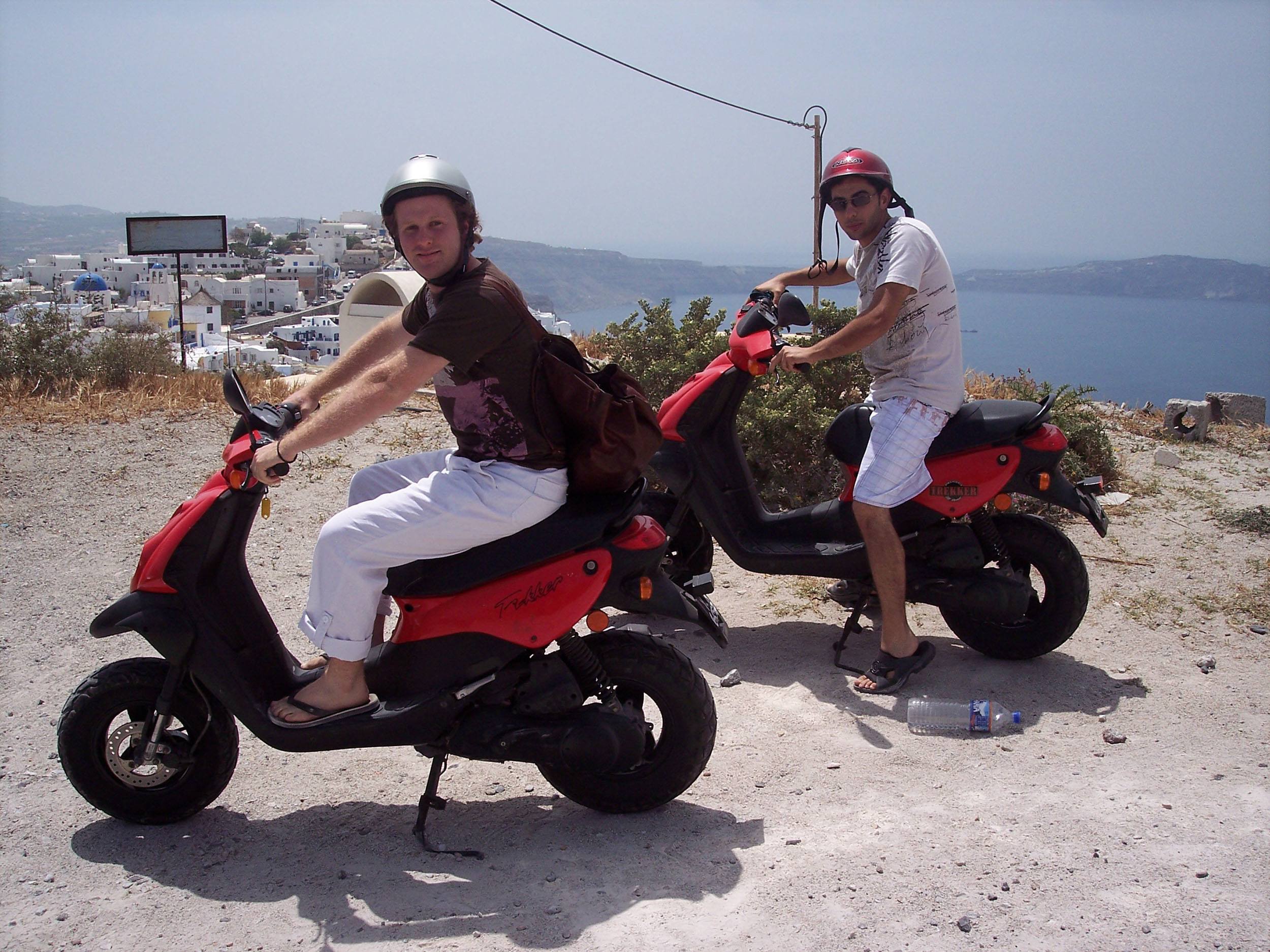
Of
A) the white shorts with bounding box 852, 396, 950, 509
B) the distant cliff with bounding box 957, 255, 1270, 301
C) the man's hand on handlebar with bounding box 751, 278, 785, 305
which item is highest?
the distant cliff with bounding box 957, 255, 1270, 301

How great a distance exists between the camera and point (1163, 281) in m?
32.2

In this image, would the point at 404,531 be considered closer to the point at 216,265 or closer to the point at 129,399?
the point at 129,399

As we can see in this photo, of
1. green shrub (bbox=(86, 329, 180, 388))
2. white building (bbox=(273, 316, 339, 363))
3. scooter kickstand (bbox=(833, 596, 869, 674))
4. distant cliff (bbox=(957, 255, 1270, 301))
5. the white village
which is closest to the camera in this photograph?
scooter kickstand (bbox=(833, 596, 869, 674))

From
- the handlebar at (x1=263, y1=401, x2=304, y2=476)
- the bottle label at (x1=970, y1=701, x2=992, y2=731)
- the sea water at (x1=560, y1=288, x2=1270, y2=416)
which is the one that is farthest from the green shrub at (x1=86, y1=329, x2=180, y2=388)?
the bottle label at (x1=970, y1=701, x2=992, y2=731)

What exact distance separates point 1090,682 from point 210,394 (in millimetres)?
6732

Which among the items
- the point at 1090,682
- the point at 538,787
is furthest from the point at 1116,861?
the point at 538,787

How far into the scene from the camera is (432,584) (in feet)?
9.73

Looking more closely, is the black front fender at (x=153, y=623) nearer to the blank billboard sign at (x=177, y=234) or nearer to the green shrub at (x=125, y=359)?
the green shrub at (x=125, y=359)

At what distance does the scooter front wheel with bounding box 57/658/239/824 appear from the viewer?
302 centimetres

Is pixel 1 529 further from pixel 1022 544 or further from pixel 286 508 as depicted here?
→ pixel 1022 544

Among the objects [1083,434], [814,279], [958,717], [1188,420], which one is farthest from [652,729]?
[1188,420]

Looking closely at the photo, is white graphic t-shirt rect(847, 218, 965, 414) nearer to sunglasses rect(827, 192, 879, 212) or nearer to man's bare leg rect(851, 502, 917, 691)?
sunglasses rect(827, 192, 879, 212)

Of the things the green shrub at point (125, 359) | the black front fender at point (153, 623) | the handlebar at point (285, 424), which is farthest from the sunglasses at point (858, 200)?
the green shrub at point (125, 359)

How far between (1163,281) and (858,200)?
3245cm
